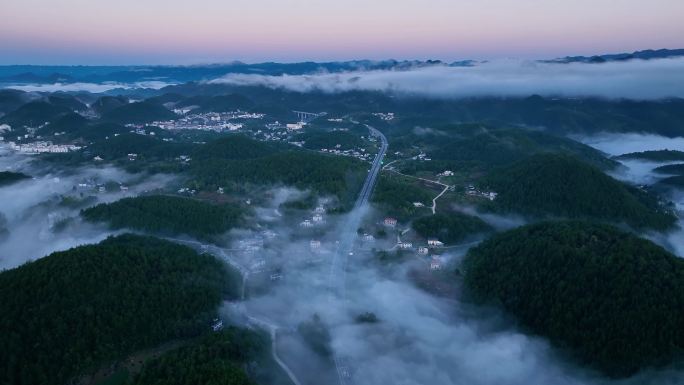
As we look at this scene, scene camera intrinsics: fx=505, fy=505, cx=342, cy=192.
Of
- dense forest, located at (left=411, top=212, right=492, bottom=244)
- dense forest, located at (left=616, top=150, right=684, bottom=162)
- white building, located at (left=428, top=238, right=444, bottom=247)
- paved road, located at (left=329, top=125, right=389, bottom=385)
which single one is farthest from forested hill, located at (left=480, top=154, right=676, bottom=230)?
dense forest, located at (left=616, top=150, right=684, bottom=162)

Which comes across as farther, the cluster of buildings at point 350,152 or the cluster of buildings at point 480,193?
the cluster of buildings at point 350,152

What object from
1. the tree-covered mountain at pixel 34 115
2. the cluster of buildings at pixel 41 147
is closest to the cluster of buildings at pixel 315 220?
the cluster of buildings at pixel 41 147

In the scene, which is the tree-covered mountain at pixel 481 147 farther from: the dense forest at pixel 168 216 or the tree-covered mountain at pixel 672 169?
the dense forest at pixel 168 216

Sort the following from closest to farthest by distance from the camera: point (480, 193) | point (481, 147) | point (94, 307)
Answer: point (94, 307) → point (480, 193) → point (481, 147)

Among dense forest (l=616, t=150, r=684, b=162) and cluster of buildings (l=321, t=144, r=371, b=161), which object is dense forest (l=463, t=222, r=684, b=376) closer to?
cluster of buildings (l=321, t=144, r=371, b=161)

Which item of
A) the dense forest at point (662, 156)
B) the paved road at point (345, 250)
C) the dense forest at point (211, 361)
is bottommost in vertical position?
the dense forest at point (662, 156)

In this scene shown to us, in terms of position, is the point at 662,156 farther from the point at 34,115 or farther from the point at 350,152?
the point at 34,115

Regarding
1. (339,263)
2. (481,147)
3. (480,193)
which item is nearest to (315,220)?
(339,263)
